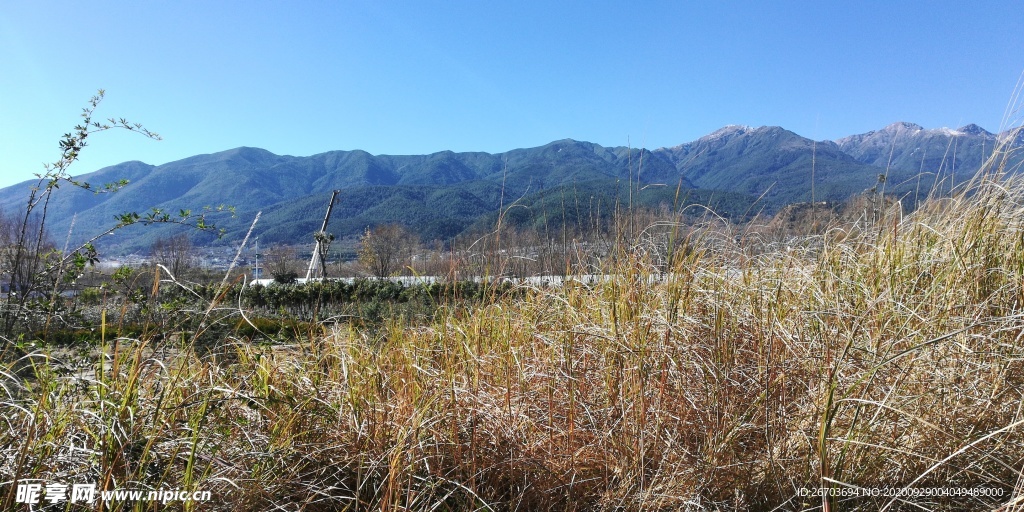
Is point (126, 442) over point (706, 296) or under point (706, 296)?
under

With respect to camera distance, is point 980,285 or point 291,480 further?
point 980,285

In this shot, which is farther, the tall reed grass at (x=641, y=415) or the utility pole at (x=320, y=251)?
the utility pole at (x=320, y=251)

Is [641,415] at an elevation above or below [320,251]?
below

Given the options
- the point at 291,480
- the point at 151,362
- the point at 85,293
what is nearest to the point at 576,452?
the point at 291,480

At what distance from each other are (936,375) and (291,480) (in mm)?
2010

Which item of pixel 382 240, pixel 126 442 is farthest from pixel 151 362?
pixel 382 240

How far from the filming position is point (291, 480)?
58.5 inches

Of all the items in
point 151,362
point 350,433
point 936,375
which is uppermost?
point 151,362

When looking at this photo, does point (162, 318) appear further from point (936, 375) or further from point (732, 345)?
point (936, 375)

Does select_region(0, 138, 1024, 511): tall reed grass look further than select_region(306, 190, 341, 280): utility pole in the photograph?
No

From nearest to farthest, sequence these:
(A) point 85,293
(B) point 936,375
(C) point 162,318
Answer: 1. (B) point 936,375
2. (C) point 162,318
3. (A) point 85,293

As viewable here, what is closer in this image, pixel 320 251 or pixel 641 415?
pixel 641 415

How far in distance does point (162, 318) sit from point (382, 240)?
2195 centimetres

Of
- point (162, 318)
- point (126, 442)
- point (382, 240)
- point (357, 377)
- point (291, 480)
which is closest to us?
point (126, 442)
